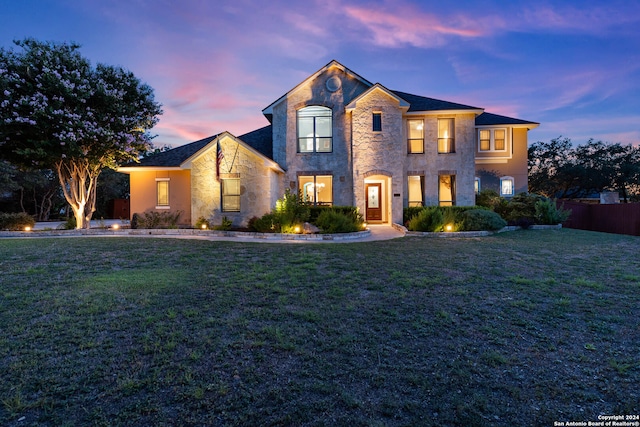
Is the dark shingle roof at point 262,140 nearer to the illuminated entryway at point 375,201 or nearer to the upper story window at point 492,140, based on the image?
the illuminated entryway at point 375,201

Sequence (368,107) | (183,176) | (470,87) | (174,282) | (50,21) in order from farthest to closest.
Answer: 1. (470,87)
2. (183,176)
3. (368,107)
4. (50,21)
5. (174,282)

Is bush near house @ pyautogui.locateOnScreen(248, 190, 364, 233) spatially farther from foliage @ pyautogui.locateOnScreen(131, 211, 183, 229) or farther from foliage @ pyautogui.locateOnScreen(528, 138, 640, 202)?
foliage @ pyautogui.locateOnScreen(528, 138, 640, 202)

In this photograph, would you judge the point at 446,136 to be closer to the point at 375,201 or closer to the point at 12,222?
the point at 375,201

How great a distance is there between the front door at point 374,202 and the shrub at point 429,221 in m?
4.26

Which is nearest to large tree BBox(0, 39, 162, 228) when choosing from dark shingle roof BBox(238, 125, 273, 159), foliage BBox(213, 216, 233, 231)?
foliage BBox(213, 216, 233, 231)

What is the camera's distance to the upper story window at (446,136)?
17.5 metres

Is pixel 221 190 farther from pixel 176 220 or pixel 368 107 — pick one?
pixel 368 107

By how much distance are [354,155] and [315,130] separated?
286 centimetres

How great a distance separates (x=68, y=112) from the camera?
1249cm

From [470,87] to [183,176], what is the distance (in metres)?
22.0

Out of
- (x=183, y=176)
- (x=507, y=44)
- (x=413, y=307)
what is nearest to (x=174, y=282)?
(x=413, y=307)

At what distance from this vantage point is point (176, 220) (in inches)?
663

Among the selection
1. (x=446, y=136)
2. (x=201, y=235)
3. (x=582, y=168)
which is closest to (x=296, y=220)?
(x=201, y=235)

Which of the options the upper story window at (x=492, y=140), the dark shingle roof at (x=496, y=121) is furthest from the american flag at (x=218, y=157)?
the upper story window at (x=492, y=140)
